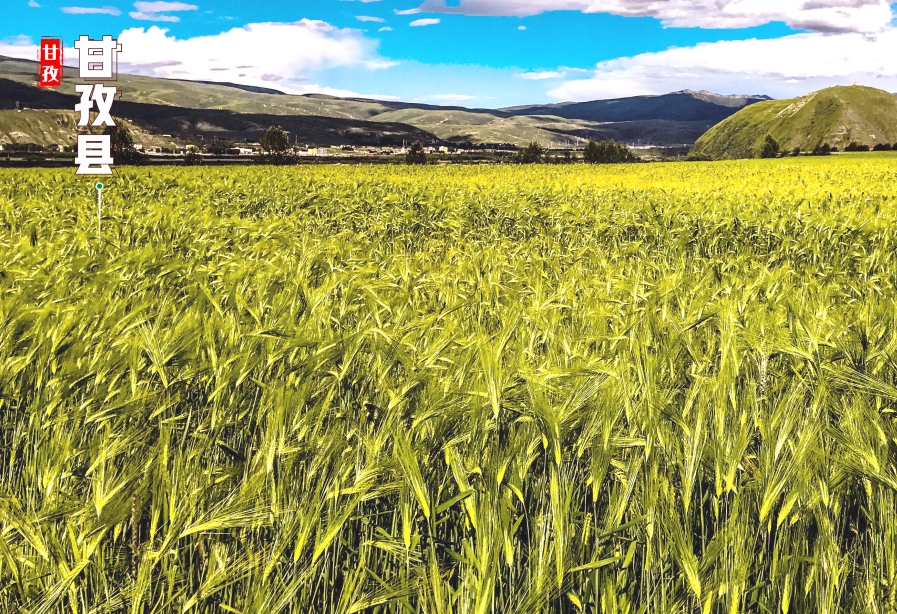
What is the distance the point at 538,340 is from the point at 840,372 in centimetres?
161

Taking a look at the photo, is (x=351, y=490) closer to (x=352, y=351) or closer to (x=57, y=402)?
(x=352, y=351)

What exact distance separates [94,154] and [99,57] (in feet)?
5.38

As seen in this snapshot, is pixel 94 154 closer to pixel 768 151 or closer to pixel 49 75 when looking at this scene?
pixel 49 75

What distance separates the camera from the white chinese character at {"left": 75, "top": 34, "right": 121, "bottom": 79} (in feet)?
30.6

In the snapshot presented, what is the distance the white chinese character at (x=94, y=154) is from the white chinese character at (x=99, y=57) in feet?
3.56

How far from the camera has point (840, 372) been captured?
95.0 inches

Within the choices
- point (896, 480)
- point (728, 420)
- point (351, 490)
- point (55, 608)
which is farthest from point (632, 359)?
point (55, 608)

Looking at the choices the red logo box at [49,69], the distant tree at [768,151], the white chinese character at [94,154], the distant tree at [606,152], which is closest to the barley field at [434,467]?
the white chinese character at [94,154]

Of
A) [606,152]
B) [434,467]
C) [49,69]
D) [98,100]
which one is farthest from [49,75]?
[606,152]

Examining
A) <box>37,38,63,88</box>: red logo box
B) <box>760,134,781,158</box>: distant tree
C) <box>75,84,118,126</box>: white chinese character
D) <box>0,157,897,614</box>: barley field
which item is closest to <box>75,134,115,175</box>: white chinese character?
<box>75,84,118,126</box>: white chinese character

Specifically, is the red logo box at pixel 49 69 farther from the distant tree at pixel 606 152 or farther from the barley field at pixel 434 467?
the distant tree at pixel 606 152

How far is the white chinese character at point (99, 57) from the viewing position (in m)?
9.34

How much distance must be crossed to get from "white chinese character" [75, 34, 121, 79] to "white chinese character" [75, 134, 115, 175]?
109 centimetres

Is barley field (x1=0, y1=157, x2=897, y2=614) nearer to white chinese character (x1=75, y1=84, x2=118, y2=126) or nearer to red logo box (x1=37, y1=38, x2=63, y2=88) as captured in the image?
white chinese character (x1=75, y1=84, x2=118, y2=126)
